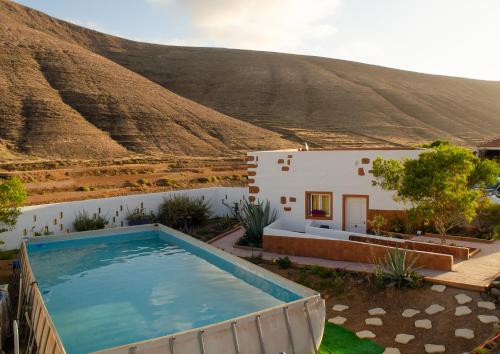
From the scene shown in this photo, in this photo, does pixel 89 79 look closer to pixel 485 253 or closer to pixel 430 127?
pixel 485 253

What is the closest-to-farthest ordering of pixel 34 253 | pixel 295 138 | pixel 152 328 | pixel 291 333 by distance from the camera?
1. pixel 291 333
2. pixel 152 328
3. pixel 34 253
4. pixel 295 138

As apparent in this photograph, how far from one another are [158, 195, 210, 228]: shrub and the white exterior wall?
3015 mm

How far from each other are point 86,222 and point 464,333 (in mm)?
13059

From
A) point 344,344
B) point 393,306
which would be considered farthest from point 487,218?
point 344,344

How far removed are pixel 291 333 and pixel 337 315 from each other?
236 centimetres

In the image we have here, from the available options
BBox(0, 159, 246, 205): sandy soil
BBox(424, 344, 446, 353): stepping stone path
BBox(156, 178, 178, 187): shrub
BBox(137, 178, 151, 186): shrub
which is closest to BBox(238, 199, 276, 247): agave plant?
BBox(424, 344, 446, 353): stepping stone path

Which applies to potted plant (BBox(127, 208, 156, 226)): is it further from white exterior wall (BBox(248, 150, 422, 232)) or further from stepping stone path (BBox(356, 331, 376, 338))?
stepping stone path (BBox(356, 331, 376, 338))

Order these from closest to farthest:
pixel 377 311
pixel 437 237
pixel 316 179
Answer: pixel 377 311 → pixel 437 237 → pixel 316 179

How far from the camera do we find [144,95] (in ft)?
154

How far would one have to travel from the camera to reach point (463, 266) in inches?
429

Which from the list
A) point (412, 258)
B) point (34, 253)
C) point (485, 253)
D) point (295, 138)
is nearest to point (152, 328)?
point (412, 258)

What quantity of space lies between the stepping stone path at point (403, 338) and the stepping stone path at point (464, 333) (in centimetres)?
78

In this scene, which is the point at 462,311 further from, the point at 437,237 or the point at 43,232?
Result: the point at 43,232

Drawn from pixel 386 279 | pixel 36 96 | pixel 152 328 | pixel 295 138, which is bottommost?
pixel 152 328
